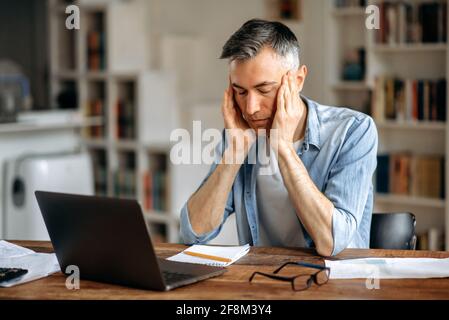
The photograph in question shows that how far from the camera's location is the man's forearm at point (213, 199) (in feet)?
6.93

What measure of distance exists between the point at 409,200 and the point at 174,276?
118 inches

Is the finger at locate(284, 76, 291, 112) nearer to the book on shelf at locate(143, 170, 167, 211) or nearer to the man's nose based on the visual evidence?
the man's nose

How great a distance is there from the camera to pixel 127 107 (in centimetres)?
491

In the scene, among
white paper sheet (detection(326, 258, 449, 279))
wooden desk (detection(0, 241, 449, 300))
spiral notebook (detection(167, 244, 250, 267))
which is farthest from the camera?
spiral notebook (detection(167, 244, 250, 267))

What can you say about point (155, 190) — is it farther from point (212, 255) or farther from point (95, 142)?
point (212, 255)

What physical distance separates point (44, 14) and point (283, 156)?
429cm

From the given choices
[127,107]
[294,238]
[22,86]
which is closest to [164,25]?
[127,107]

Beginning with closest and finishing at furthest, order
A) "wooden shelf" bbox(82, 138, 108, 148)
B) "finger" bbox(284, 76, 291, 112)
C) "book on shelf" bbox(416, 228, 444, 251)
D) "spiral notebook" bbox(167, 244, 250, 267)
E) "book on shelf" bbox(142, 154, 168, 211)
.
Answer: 1. "spiral notebook" bbox(167, 244, 250, 267)
2. "finger" bbox(284, 76, 291, 112)
3. "book on shelf" bbox(416, 228, 444, 251)
4. "book on shelf" bbox(142, 154, 168, 211)
5. "wooden shelf" bbox(82, 138, 108, 148)

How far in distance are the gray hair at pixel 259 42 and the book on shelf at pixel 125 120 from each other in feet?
9.44

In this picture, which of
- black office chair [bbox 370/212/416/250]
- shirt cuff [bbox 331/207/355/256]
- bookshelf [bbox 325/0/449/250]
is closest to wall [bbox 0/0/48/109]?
bookshelf [bbox 325/0/449/250]

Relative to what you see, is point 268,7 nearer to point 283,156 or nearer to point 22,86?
point 22,86

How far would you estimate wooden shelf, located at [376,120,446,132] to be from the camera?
4.20m

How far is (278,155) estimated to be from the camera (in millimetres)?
1996

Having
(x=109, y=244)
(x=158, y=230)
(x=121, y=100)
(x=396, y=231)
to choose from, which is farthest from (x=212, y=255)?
(x=121, y=100)
